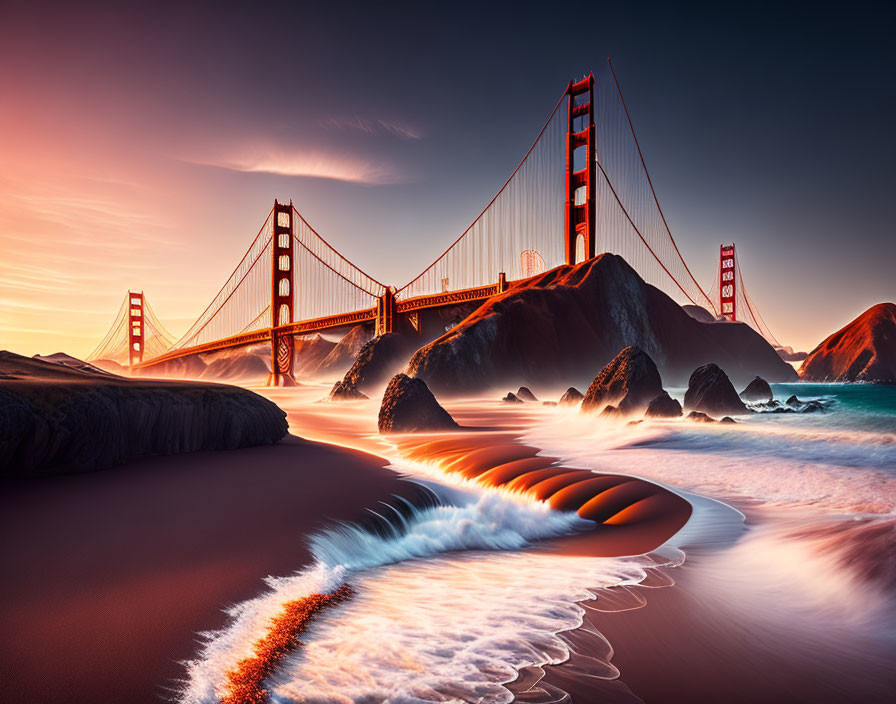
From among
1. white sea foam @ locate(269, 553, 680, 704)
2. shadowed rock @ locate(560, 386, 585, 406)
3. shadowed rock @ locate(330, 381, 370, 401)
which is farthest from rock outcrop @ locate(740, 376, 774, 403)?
white sea foam @ locate(269, 553, 680, 704)

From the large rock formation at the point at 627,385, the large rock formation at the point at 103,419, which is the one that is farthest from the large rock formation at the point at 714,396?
the large rock formation at the point at 103,419

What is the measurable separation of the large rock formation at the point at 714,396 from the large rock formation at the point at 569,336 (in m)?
12.9

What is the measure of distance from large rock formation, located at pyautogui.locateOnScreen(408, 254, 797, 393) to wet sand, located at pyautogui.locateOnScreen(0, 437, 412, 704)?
21.8 meters

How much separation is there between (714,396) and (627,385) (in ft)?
12.0

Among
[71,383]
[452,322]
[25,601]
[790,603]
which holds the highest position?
[452,322]

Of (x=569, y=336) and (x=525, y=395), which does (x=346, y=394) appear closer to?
(x=525, y=395)

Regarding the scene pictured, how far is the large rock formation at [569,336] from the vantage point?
29125mm

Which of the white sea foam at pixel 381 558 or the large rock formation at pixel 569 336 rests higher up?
the large rock formation at pixel 569 336

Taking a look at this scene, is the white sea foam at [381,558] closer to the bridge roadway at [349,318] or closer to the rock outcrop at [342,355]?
the bridge roadway at [349,318]

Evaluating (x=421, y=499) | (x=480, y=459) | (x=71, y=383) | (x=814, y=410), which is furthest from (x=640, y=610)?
(x=814, y=410)

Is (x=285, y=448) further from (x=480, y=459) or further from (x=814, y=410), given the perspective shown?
(x=814, y=410)

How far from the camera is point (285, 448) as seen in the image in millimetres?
8367

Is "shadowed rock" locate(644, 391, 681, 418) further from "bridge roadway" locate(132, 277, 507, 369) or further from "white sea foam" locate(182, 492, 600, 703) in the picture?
"bridge roadway" locate(132, 277, 507, 369)

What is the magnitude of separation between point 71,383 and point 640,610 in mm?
6140
